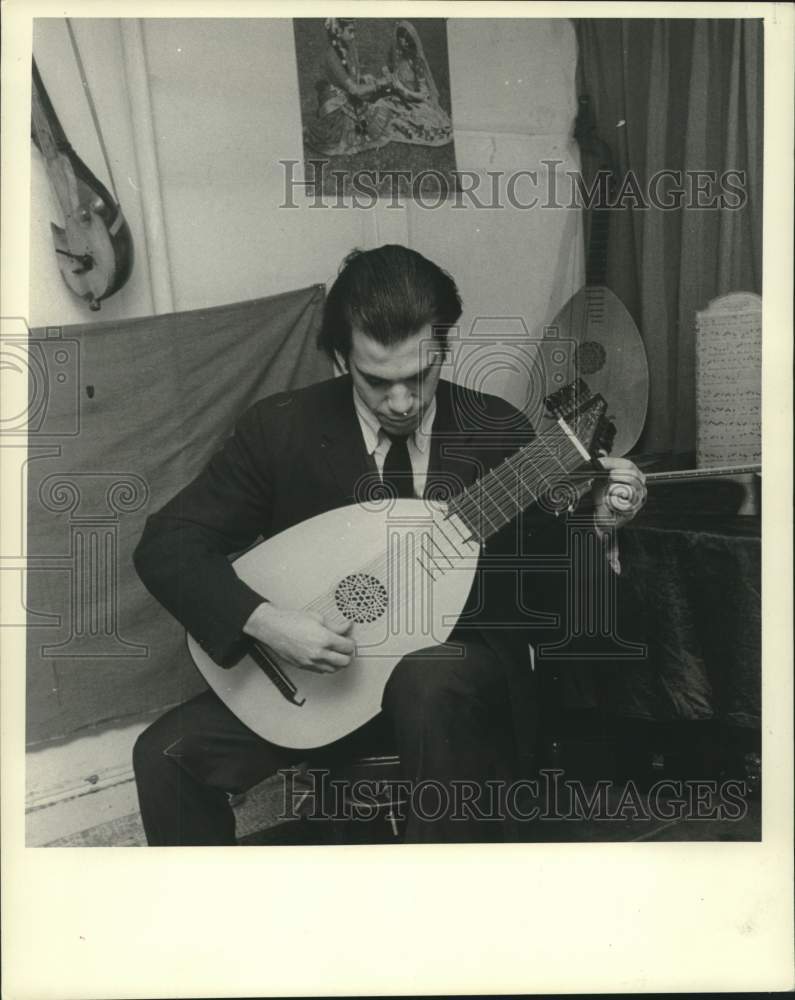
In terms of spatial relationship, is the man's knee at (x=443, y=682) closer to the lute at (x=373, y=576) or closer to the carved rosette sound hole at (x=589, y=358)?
the lute at (x=373, y=576)

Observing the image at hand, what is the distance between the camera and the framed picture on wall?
2.00 meters

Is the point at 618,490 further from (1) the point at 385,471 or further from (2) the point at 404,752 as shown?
(2) the point at 404,752

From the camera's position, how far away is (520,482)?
76.7 inches

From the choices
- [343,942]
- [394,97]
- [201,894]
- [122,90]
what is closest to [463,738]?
[343,942]

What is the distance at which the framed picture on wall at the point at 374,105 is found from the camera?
2.00m

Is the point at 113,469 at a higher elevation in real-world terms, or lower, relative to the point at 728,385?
lower

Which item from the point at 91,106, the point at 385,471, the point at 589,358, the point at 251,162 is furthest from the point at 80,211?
the point at 589,358

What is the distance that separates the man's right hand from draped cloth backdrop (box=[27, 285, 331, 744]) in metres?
0.25

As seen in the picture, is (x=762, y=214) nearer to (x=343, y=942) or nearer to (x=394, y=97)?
(x=394, y=97)

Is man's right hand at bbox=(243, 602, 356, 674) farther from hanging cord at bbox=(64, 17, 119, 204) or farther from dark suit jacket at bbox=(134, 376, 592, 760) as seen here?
hanging cord at bbox=(64, 17, 119, 204)

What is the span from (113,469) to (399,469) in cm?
55

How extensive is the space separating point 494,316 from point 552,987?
128cm

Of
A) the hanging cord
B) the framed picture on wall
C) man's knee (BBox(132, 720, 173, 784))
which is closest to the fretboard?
the framed picture on wall

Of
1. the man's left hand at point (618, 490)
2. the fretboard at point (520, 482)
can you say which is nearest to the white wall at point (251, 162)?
the fretboard at point (520, 482)
